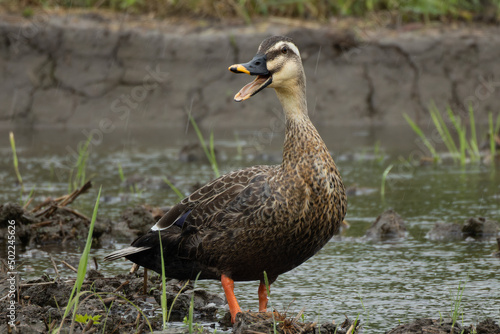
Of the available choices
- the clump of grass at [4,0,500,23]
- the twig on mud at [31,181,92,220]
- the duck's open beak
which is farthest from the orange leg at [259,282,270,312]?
the clump of grass at [4,0,500,23]

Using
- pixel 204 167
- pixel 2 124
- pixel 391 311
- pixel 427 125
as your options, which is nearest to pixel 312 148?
pixel 391 311

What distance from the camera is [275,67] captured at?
5.07 meters

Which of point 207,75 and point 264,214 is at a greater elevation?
point 207,75

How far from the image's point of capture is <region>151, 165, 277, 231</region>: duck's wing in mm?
4914

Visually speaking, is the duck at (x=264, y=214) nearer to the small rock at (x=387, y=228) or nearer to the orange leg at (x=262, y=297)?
the orange leg at (x=262, y=297)

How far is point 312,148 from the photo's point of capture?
16.3ft

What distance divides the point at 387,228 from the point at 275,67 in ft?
6.94

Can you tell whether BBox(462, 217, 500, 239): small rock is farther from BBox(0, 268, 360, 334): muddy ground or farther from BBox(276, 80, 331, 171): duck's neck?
BBox(0, 268, 360, 334): muddy ground

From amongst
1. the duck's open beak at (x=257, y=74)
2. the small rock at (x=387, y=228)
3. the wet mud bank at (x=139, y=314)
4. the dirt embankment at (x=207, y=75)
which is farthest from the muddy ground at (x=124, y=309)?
the dirt embankment at (x=207, y=75)

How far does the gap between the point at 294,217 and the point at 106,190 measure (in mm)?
4419

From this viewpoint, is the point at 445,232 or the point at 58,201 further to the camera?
the point at 58,201

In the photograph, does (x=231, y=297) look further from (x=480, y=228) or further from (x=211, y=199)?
(x=480, y=228)

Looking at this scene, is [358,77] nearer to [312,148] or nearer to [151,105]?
[151,105]

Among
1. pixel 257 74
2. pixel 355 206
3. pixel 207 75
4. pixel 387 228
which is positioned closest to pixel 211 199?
pixel 257 74
